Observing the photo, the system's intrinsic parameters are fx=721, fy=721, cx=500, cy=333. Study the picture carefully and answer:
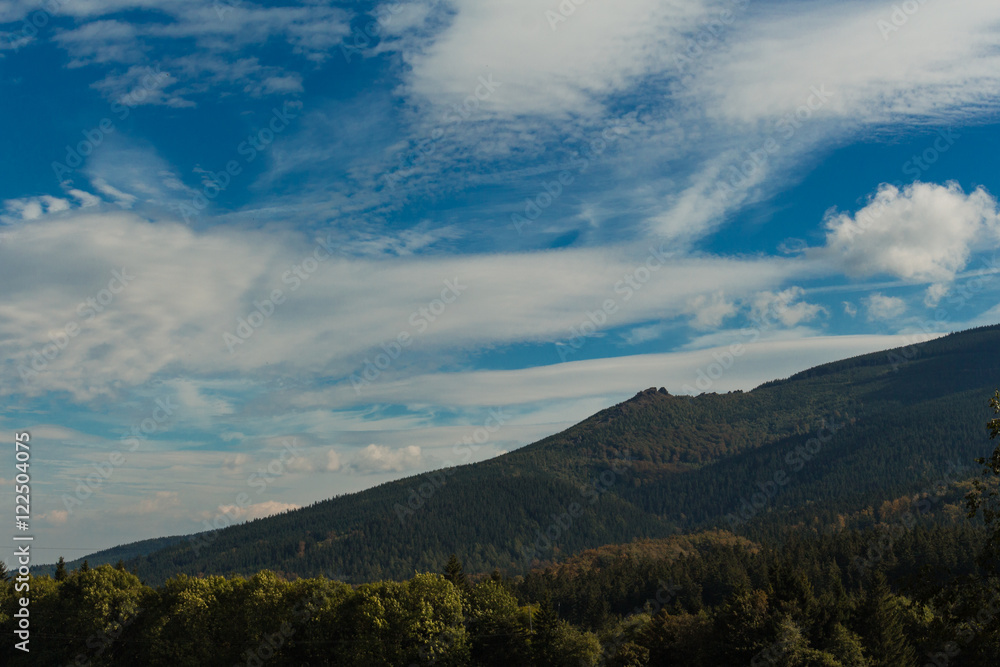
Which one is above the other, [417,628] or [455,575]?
[455,575]

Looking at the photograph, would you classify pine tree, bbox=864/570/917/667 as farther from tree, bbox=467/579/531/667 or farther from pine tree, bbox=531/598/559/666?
tree, bbox=467/579/531/667

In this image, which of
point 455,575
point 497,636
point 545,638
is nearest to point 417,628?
point 497,636

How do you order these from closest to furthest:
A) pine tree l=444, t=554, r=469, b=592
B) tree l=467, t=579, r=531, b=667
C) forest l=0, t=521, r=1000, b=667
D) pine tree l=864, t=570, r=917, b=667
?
forest l=0, t=521, r=1000, b=667 → tree l=467, t=579, r=531, b=667 → pine tree l=864, t=570, r=917, b=667 → pine tree l=444, t=554, r=469, b=592

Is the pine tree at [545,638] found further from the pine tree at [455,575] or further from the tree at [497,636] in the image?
the pine tree at [455,575]

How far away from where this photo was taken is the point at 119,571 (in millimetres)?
111500

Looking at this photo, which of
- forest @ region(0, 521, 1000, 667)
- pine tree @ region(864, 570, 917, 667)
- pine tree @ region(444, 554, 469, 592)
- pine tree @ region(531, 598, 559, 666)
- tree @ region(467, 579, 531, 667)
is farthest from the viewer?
pine tree @ region(444, 554, 469, 592)

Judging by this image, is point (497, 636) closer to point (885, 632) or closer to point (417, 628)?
point (417, 628)

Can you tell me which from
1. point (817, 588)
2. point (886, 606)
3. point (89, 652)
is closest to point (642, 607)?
point (817, 588)

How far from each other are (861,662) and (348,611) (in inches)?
2206

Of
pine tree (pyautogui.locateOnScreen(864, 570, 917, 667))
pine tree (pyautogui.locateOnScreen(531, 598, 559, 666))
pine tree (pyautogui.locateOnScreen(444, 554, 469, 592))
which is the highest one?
pine tree (pyautogui.locateOnScreen(444, 554, 469, 592))

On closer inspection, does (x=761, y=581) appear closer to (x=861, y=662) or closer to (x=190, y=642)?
(x=861, y=662)

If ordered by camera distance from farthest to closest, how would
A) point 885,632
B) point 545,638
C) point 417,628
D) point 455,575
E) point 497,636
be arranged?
point 455,575 → point 885,632 → point 497,636 → point 545,638 → point 417,628

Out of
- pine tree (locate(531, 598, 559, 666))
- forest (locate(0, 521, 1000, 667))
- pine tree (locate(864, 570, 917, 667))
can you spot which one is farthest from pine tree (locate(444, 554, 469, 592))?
pine tree (locate(864, 570, 917, 667))

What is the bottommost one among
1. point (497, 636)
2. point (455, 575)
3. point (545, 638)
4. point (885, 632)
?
point (885, 632)
